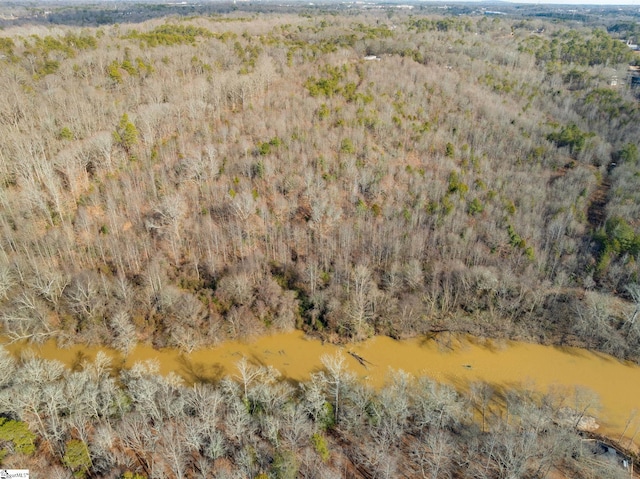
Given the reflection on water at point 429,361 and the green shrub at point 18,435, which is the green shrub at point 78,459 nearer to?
the green shrub at point 18,435

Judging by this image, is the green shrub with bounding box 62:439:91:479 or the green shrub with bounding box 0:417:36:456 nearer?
the green shrub with bounding box 62:439:91:479

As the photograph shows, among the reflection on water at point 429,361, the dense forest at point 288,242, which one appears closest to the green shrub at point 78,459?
the dense forest at point 288,242

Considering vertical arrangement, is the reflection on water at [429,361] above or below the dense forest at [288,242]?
below

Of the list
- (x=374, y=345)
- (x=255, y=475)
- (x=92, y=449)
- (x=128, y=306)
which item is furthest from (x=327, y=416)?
(x=128, y=306)

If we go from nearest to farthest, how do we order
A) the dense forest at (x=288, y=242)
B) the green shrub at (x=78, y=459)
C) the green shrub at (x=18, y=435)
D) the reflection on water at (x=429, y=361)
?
the green shrub at (x=78, y=459), the green shrub at (x=18, y=435), the dense forest at (x=288, y=242), the reflection on water at (x=429, y=361)

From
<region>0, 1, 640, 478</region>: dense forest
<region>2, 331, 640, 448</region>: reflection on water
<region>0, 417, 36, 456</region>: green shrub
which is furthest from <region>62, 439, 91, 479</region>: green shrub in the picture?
<region>2, 331, 640, 448</region>: reflection on water

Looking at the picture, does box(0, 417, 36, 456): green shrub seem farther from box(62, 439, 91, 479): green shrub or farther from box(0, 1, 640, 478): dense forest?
box(62, 439, 91, 479): green shrub

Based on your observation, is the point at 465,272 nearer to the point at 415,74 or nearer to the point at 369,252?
the point at 369,252
